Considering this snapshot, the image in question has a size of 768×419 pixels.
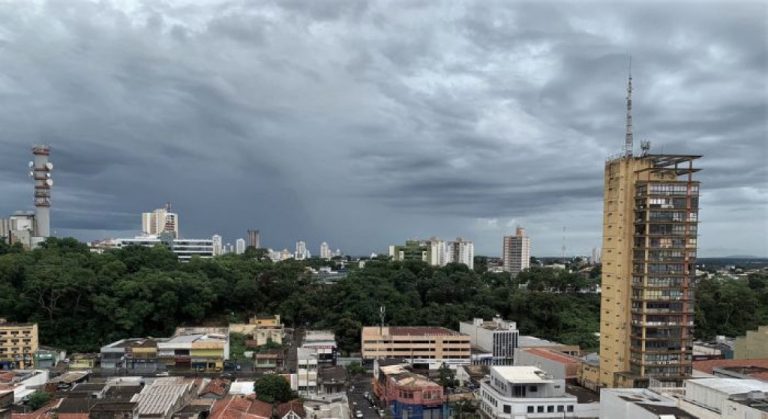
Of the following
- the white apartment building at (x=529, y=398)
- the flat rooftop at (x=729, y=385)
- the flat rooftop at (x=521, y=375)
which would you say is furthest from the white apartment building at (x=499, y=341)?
the flat rooftop at (x=729, y=385)

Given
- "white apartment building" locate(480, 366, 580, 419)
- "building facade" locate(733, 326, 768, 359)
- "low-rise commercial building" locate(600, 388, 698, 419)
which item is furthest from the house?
"building facade" locate(733, 326, 768, 359)

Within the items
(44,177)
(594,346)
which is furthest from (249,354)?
(44,177)

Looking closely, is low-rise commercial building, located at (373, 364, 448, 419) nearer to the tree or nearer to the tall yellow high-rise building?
the tree

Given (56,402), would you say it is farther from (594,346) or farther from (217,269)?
(594,346)

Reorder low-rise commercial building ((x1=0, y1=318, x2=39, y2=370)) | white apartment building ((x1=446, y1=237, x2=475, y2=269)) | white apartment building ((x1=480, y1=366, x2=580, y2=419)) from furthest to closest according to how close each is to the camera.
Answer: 1. white apartment building ((x1=446, y1=237, x2=475, y2=269))
2. low-rise commercial building ((x1=0, y1=318, x2=39, y2=370))
3. white apartment building ((x1=480, y1=366, x2=580, y2=419))

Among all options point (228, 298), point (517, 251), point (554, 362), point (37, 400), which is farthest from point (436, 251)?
point (37, 400)
